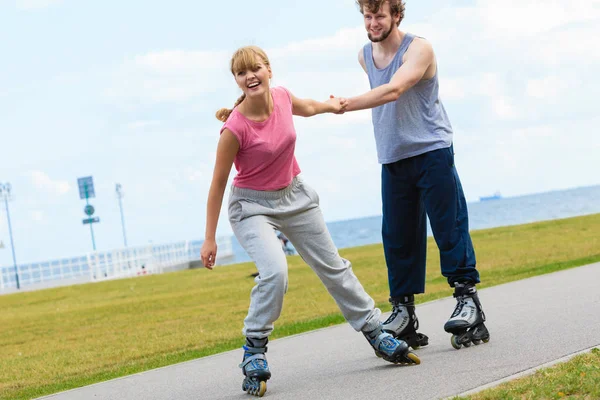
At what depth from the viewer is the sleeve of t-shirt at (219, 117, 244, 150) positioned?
4.81 meters

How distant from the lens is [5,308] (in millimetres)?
21734

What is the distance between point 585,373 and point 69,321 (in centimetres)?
1210

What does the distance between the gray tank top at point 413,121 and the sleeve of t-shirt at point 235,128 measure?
1133mm

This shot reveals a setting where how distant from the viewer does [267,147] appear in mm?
4867

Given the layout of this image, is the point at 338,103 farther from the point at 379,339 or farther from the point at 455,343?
the point at 455,343

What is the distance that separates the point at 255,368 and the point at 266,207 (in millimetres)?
864

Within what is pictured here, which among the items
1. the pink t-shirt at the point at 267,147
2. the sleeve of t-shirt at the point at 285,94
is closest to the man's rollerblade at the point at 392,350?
the pink t-shirt at the point at 267,147

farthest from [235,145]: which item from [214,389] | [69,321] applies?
[69,321]

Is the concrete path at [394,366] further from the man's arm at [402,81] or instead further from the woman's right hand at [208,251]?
the man's arm at [402,81]

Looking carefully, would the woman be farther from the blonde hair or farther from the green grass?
the green grass

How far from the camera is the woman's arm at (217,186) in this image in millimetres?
4840

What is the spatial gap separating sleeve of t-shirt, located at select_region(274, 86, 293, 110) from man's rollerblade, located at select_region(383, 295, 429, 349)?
1564 millimetres

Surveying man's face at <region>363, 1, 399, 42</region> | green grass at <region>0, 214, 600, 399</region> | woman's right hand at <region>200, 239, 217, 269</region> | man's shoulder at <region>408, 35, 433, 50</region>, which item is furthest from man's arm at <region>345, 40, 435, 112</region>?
green grass at <region>0, 214, 600, 399</region>

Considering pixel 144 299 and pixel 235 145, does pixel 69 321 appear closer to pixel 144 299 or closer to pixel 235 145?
pixel 144 299
